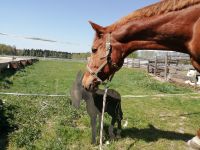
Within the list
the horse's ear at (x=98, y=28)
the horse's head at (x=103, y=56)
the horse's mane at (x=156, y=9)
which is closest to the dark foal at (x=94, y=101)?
the horse's head at (x=103, y=56)

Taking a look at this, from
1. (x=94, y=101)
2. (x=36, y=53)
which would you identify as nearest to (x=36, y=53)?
(x=36, y=53)

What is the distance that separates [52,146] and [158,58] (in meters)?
20.3

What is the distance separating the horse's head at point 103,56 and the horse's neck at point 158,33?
0.10m

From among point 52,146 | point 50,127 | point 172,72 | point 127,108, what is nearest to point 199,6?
point 52,146

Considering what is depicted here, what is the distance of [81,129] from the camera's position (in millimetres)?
7062

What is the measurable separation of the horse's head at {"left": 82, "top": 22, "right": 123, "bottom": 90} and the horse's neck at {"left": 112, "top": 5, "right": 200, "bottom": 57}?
0.10 meters

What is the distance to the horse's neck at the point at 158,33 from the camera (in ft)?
13.7

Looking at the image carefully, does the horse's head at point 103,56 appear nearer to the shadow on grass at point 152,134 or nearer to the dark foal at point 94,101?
the dark foal at point 94,101

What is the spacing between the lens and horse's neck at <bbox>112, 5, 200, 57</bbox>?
4.16m

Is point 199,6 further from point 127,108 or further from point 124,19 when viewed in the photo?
point 127,108

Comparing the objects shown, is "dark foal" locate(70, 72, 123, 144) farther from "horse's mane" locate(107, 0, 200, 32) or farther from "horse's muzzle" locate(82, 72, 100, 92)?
"horse's mane" locate(107, 0, 200, 32)

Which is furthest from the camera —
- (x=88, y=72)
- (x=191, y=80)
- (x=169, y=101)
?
(x=191, y=80)

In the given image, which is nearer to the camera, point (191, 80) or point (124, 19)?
point (124, 19)

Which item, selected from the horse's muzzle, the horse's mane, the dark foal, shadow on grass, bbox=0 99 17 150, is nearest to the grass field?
shadow on grass, bbox=0 99 17 150
